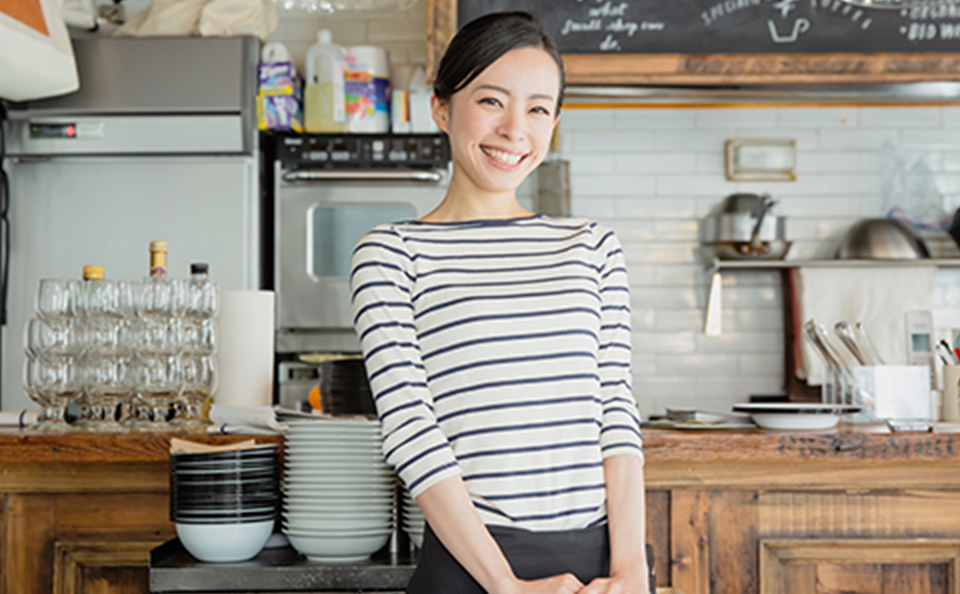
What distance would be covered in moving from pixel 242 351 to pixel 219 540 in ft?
1.99

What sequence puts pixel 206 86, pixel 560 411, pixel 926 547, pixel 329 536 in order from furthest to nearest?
pixel 206 86
pixel 926 547
pixel 329 536
pixel 560 411

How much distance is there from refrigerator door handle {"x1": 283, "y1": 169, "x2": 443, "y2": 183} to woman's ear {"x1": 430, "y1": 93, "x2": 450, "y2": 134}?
203 cm

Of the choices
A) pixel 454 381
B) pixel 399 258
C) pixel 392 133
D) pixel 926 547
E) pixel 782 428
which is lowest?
pixel 926 547

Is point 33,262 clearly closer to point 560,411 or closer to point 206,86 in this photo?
point 206,86

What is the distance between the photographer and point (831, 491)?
1.66 meters

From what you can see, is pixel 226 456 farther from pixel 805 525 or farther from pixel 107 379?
pixel 805 525

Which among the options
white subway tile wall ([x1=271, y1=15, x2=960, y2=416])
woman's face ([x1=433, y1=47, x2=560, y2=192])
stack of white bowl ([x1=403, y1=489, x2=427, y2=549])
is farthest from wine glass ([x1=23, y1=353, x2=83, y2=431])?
white subway tile wall ([x1=271, y1=15, x2=960, y2=416])

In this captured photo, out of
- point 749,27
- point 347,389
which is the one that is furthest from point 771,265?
point 347,389

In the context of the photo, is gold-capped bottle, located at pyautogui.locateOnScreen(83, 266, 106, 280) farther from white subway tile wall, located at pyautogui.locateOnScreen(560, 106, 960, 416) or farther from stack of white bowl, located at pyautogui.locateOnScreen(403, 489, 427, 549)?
white subway tile wall, located at pyautogui.locateOnScreen(560, 106, 960, 416)

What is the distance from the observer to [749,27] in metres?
2.55

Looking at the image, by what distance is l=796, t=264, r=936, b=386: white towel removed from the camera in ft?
11.3

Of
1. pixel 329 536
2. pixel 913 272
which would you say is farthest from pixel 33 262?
pixel 913 272

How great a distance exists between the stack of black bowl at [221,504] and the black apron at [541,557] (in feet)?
1.49

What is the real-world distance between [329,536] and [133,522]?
457 mm
